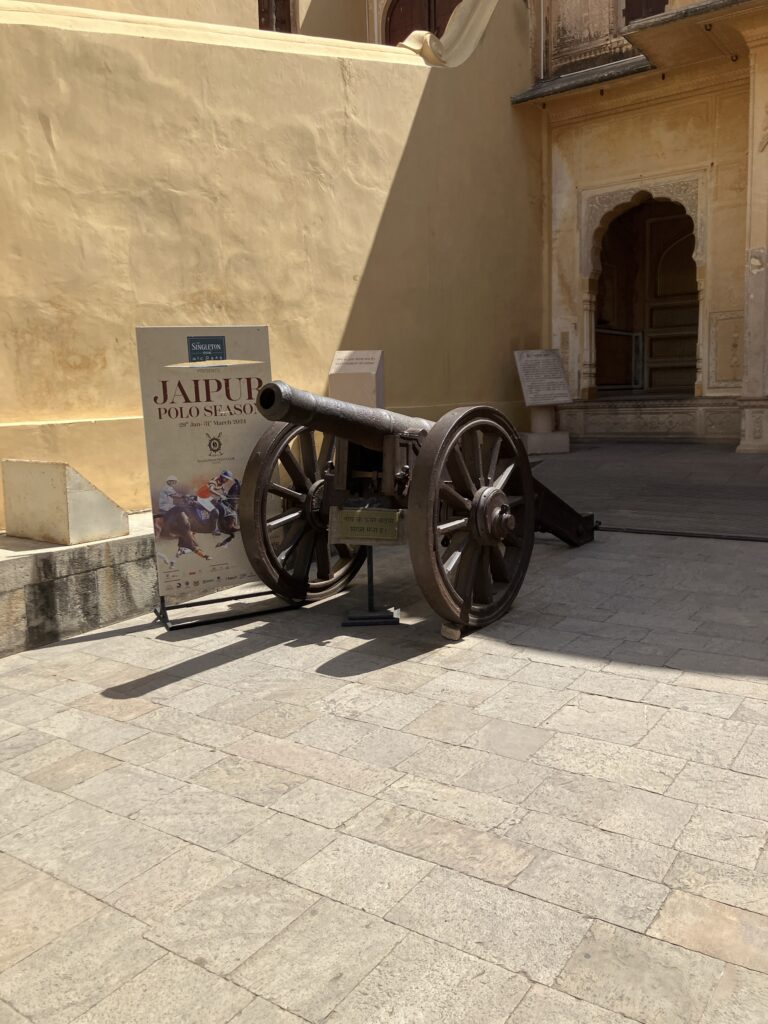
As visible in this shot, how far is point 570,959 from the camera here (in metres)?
2.13

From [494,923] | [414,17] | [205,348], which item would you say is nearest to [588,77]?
[414,17]

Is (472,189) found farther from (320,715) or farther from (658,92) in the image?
(320,715)

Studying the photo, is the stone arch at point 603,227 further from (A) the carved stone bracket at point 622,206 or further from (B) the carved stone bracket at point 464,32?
(B) the carved stone bracket at point 464,32

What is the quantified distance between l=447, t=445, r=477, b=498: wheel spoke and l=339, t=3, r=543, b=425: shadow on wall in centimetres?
511

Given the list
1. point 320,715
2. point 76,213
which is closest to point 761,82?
point 76,213

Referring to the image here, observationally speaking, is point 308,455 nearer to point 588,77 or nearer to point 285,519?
point 285,519

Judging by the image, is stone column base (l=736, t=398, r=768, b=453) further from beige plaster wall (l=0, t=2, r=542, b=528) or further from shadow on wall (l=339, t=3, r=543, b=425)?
beige plaster wall (l=0, t=2, r=542, b=528)

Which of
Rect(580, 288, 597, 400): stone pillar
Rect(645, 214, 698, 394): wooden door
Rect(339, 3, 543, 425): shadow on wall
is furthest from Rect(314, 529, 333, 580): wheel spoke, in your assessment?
Rect(645, 214, 698, 394): wooden door

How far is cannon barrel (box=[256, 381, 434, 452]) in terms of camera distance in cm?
434

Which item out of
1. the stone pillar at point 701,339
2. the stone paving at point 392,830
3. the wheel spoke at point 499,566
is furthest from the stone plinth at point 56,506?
the stone pillar at point 701,339

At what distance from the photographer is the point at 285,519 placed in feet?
18.0

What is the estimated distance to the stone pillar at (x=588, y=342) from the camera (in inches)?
517

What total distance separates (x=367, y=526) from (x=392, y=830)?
236 cm

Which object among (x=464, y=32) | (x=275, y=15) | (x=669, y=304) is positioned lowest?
(x=669, y=304)
